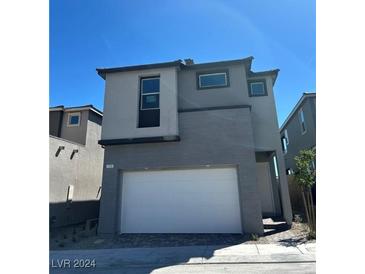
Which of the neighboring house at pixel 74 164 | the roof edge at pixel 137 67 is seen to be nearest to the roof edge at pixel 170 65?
the roof edge at pixel 137 67

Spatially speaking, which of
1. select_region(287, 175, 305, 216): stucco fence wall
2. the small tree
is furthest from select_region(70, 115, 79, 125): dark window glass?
select_region(287, 175, 305, 216): stucco fence wall

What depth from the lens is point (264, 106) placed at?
11773mm

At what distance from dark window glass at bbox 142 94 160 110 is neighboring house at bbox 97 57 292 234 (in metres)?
0.05

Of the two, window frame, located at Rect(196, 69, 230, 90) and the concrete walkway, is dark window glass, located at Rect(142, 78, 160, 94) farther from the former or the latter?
the concrete walkway

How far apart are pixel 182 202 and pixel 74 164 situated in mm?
7221

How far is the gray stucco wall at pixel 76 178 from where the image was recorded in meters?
12.0

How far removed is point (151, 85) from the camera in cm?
1141

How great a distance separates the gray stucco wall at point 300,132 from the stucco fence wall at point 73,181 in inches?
529

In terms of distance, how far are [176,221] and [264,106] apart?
6.70 meters

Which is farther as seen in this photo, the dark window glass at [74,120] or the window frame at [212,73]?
the dark window glass at [74,120]

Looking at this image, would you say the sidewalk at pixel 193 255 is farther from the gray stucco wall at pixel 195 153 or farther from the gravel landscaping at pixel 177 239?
the gray stucco wall at pixel 195 153
